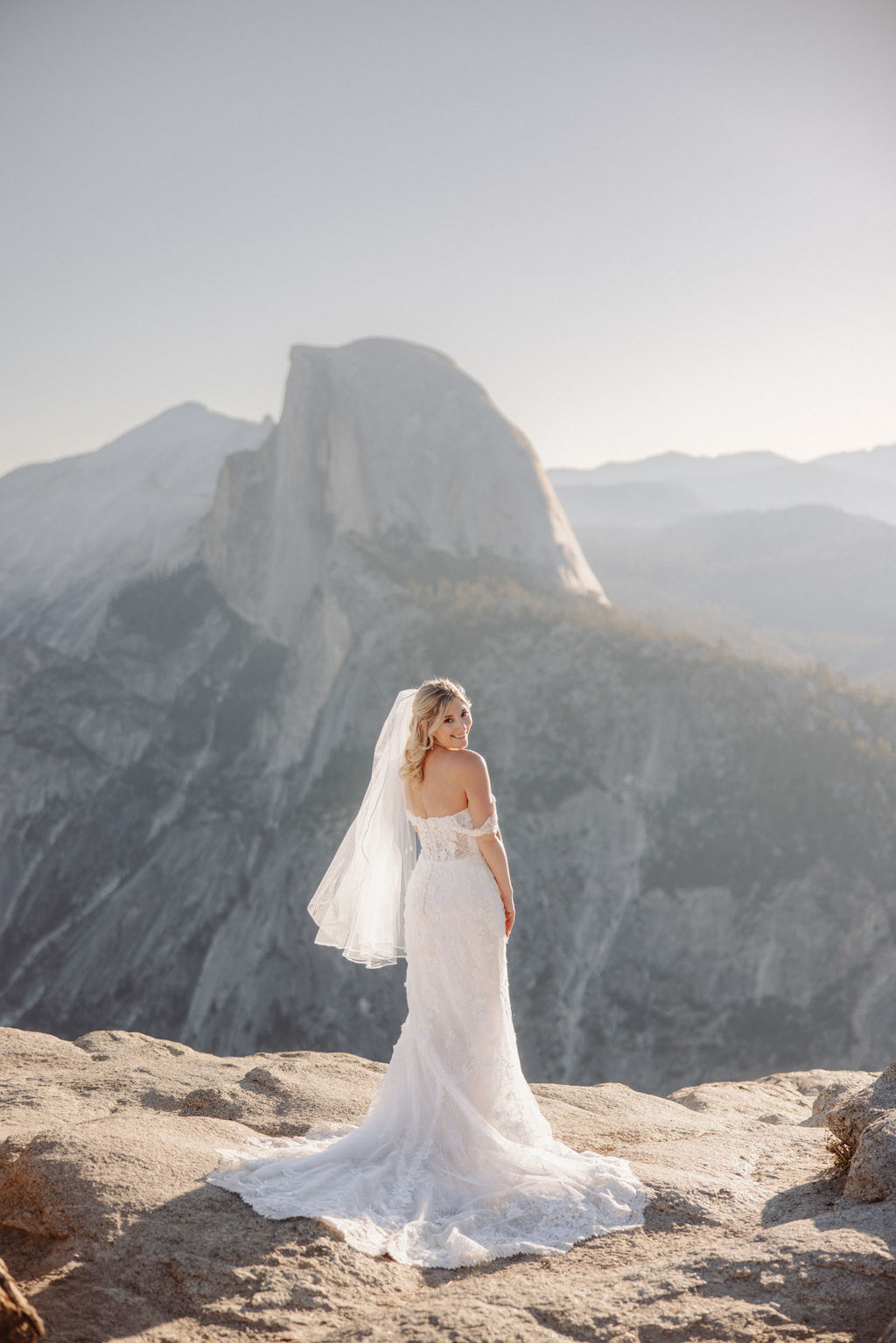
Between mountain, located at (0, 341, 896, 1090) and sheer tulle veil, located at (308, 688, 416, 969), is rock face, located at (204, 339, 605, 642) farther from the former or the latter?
sheer tulle veil, located at (308, 688, 416, 969)

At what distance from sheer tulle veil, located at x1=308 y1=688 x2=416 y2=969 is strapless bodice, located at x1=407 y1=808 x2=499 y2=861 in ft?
1.87

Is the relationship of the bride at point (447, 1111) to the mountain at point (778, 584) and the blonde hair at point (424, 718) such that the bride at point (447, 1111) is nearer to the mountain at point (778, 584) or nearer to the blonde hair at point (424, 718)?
the blonde hair at point (424, 718)

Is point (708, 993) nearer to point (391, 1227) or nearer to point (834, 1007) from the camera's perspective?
point (834, 1007)

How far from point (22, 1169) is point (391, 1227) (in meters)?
1.77

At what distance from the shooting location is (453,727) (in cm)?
485

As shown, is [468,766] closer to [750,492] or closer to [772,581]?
[772,581]

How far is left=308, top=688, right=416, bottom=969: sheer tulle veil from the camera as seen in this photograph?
559cm

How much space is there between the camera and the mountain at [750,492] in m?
147

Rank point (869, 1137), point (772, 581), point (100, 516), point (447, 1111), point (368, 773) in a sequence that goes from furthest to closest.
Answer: point (772, 581) → point (100, 516) → point (368, 773) → point (447, 1111) → point (869, 1137)

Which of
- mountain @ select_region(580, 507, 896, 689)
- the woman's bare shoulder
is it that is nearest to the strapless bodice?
the woman's bare shoulder

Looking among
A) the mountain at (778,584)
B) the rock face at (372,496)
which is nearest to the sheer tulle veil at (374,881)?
the rock face at (372,496)

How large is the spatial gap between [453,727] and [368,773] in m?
21.9

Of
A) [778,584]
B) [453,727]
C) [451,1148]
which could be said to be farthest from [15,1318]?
[778,584]

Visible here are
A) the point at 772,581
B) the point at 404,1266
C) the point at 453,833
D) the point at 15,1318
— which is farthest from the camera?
the point at 772,581
